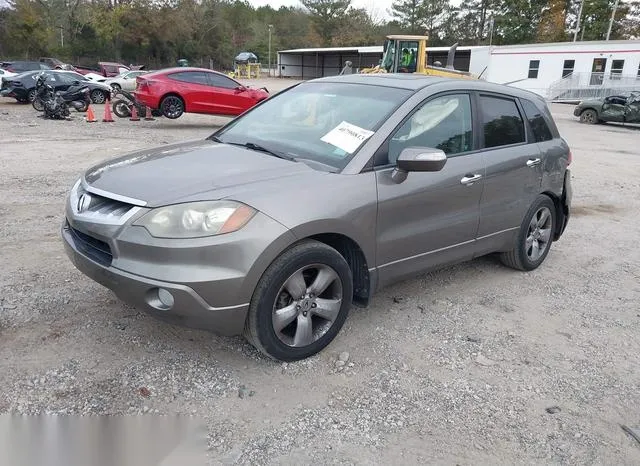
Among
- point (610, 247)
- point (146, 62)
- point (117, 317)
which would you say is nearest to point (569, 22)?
point (146, 62)

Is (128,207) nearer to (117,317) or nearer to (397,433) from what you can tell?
(117,317)

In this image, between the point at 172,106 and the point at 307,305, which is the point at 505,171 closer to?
the point at 307,305

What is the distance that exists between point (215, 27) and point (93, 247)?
6825cm

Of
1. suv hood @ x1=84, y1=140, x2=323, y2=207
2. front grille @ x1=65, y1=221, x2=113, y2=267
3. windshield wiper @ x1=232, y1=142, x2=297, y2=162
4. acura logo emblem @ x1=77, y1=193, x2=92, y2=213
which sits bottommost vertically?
front grille @ x1=65, y1=221, x2=113, y2=267

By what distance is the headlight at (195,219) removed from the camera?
2.87m

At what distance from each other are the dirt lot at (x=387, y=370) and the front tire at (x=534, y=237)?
0.14 m

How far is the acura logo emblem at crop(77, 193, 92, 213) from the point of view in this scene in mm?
3215

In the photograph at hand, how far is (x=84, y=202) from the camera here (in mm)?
3254

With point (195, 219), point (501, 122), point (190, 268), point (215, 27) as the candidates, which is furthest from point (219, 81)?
point (215, 27)

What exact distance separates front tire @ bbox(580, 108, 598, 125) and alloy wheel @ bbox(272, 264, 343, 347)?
2204cm

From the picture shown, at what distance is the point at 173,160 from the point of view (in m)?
3.58

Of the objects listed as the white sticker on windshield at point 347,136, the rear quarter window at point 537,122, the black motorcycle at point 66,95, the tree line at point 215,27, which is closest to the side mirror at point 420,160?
the white sticker on windshield at point 347,136

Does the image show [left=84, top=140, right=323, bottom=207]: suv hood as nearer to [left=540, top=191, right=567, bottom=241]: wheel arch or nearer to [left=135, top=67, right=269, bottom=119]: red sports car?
[left=540, top=191, right=567, bottom=241]: wheel arch

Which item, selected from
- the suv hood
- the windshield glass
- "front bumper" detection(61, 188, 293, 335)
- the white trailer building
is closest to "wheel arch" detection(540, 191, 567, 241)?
the windshield glass
